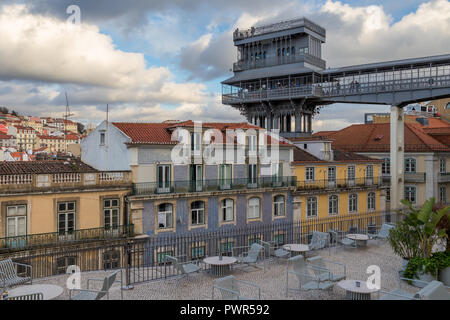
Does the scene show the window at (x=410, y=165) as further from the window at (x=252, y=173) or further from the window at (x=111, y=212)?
the window at (x=111, y=212)

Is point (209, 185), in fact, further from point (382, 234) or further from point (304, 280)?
point (304, 280)

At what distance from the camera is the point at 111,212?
24500 millimetres

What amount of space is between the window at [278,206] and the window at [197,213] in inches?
265

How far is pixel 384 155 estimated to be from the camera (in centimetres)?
4066

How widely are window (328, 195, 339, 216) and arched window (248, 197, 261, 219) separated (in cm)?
731

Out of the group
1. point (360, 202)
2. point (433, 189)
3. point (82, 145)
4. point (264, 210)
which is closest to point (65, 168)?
point (82, 145)

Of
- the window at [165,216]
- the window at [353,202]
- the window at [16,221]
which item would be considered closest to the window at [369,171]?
the window at [353,202]

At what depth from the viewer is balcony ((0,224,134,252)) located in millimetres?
20531

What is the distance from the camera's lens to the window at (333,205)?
113 feet

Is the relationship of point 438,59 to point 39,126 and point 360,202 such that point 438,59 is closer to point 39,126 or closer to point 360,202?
point 360,202

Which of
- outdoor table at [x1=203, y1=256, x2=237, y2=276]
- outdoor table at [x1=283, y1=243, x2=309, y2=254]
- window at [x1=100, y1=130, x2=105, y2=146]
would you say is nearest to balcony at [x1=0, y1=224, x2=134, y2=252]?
window at [x1=100, y1=130, x2=105, y2=146]

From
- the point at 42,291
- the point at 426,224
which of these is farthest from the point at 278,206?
the point at 42,291

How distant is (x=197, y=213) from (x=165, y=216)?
100 inches

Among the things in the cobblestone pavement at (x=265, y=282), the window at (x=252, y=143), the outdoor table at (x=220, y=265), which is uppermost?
the window at (x=252, y=143)
